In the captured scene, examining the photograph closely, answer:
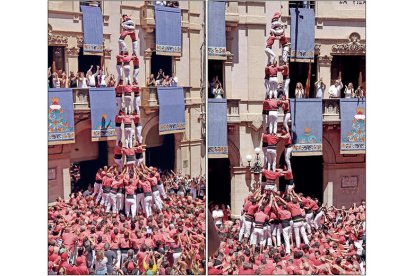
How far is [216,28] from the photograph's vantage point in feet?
29.3

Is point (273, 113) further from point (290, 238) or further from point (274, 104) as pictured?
point (290, 238)

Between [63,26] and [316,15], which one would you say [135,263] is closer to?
[63,26]

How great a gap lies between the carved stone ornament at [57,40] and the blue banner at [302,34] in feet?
9.21

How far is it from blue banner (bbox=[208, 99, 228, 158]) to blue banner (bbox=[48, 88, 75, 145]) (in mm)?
1708

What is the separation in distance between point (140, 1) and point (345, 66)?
8.79 ft

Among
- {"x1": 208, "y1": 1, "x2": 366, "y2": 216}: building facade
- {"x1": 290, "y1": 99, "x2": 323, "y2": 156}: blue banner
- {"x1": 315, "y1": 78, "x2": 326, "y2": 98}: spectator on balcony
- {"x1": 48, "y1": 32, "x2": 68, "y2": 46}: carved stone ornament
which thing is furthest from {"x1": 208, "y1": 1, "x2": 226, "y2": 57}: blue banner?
{"x1": 48, "y1": 32, "x2": 68, "y2": 46}: carved stone ornament

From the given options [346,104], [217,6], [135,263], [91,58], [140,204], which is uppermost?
[217,6]

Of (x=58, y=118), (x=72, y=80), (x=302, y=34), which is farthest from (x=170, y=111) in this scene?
(x=302, y=34)

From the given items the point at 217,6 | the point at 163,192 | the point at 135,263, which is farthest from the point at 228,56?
the point at 135,263

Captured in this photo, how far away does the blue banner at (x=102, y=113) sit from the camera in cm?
909

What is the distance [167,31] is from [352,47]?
7.59 feet

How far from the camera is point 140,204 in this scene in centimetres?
926

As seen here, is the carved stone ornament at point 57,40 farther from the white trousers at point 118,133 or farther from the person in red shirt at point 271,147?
the person in red shirt at point 271,147

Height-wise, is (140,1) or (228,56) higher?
(140,1)
